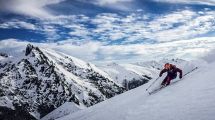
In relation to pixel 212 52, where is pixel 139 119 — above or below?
below

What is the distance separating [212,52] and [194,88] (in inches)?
506

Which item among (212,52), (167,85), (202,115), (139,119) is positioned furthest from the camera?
(212,52)

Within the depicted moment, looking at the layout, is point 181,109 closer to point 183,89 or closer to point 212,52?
point 183,89

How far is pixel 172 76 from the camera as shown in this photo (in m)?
25.0

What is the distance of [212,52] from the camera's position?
3019 centimetres

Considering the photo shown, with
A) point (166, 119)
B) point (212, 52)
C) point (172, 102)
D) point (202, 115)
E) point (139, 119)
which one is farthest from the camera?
point (212, 52)

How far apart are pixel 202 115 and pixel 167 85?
12108mm

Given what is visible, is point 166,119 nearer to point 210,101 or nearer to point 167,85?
point 210,101

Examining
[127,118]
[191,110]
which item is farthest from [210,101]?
[127,118]

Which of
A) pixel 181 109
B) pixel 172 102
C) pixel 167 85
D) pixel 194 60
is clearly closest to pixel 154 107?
pixel 172 102

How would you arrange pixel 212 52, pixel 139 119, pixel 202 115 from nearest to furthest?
1. pixel 202 115
2. pixel 139 119
3. pixel 212 52

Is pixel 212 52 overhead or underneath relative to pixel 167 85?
overhead

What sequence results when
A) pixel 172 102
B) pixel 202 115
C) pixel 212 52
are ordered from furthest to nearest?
pixel 212 52
pixel 172 102
pixel 202 115

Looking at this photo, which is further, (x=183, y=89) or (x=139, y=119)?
(x=183, y=89)
